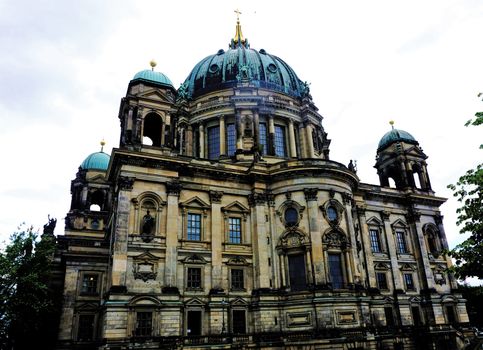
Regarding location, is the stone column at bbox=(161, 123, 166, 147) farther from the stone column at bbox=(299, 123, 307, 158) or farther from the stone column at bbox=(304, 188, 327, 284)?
the stone column at bbox=(299, 123, 307, 158)

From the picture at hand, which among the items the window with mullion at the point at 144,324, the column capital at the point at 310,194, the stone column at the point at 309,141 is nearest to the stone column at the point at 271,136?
the stone column at the point at 309,141

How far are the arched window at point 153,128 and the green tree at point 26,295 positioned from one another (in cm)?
1208

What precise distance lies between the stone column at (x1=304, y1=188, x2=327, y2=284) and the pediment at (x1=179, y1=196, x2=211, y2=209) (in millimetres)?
8188

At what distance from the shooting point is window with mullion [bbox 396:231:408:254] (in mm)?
40578

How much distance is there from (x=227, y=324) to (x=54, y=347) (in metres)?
14.1

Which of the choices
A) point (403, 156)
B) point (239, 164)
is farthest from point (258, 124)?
point (403, 156)

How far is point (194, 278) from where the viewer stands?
29125 millimetres

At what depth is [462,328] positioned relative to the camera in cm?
3844

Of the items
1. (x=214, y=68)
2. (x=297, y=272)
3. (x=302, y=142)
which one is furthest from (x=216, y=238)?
(x=214, y=68)

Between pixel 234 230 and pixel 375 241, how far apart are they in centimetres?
1584

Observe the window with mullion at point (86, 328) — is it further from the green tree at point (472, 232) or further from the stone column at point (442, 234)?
the stone column at point (442, 234)

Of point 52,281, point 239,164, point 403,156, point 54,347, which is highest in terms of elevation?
point 403,156

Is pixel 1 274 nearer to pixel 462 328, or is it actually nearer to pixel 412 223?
pixel 412 223

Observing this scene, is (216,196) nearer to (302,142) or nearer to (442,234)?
(302,142)
